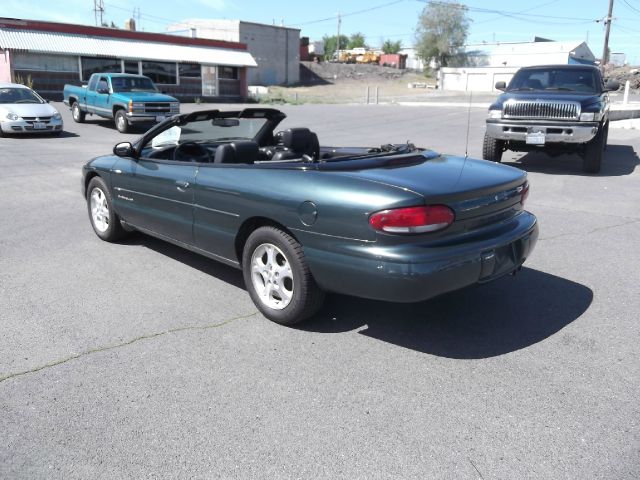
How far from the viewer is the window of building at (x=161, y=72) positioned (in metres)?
37.5

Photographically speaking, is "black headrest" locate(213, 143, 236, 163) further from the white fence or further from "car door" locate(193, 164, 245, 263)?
the white fence

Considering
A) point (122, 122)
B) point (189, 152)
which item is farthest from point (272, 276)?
point (122, 122)

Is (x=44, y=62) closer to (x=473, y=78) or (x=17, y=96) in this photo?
(x=17, y=96)

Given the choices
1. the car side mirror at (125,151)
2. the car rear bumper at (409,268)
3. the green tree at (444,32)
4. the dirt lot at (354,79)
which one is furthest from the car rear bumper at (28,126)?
the green tree at (444,32)

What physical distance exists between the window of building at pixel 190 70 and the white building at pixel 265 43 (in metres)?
18.2

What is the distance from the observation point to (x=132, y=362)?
362 centimetres

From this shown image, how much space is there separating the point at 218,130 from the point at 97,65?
33331 mm

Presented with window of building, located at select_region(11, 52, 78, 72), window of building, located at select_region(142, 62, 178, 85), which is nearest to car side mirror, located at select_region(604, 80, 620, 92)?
window of building, located at select_region(11, 52, 78, 72)

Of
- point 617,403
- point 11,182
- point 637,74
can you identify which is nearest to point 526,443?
point 617,403

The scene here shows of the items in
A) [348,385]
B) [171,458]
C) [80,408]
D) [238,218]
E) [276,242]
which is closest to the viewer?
[171,458]

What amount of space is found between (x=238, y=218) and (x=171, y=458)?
196 cm

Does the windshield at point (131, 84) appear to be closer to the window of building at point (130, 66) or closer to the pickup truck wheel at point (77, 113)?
the pickup truck wheel at point (77, 113)

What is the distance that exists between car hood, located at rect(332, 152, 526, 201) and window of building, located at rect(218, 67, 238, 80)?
39980 mm

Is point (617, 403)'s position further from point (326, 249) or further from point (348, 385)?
point (326, 249)
